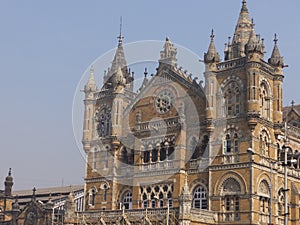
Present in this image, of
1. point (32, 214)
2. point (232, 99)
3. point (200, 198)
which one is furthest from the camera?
point (32, 214)

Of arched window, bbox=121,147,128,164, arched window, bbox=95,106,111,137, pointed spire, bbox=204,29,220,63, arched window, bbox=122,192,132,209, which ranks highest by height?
pointed spire, bbox=204,29,220,63

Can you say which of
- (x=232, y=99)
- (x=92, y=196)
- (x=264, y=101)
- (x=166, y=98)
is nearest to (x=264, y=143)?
(x=264, y=101)

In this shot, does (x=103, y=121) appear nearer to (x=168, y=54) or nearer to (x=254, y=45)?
(x=168, y=54)

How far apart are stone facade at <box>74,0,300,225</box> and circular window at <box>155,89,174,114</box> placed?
0.35 ft

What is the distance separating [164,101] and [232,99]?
8.81 m

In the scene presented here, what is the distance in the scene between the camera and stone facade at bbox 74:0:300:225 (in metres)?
54.0

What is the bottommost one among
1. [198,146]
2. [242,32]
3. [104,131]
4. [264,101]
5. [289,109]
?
[198,146]

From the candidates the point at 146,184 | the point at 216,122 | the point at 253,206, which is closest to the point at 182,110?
the point at 216,122

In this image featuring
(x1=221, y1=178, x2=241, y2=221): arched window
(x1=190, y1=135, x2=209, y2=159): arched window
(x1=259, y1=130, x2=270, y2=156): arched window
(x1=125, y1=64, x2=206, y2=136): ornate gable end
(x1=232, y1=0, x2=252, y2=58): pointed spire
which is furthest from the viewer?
(x1=125, y1=64, x2=206, y2=136): ornate gable end

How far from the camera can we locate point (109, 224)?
191ft

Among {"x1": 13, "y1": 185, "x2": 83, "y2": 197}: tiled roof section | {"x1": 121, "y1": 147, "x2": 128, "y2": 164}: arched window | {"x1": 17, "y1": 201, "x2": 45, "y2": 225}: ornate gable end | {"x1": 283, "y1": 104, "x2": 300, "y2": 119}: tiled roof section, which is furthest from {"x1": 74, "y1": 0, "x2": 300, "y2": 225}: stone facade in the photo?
{"x1": 13, "y1": 185, "x2": 83, "y2": 197}: tiled roof section

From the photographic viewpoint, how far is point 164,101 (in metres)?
62.6

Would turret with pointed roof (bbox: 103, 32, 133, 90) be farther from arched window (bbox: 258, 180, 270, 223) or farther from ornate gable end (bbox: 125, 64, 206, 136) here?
arched window (bbox: 258, 180, 270, 223)

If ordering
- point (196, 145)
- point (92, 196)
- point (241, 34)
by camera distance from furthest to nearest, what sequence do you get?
point (92, 196)
point (241, 34)
point (196, 145)
